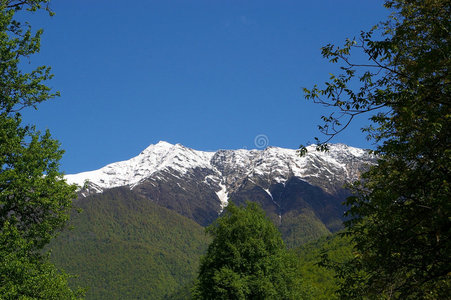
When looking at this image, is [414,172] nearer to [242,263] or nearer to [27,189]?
[27,189]

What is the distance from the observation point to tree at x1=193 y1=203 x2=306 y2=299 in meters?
35.1

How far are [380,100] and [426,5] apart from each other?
11.4 ft

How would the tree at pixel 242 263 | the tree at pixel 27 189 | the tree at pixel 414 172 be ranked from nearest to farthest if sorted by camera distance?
1. the tree at pixel 414 172
2. the tree at pixel 27 189
3. the tree at pixel 242 263

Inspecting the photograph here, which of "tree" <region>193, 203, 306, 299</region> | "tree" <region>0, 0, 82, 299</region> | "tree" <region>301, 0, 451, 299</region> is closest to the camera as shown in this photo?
"tree" <region>301, 0, 451, 299</region>

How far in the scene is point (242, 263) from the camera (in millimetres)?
36625

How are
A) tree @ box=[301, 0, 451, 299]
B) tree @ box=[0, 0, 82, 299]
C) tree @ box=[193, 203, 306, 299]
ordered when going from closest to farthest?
tree @ box=[301, 0, 451, 299], tree @ box=[0, 0, 82, 299], tree @ box=[193, 203, 306, 299]

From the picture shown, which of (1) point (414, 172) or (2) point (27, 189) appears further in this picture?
(2) point (27, 189)

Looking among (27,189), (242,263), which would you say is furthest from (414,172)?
(242,263)

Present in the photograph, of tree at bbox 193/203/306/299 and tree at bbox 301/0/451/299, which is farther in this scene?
tree at bbox 193/203/306/299

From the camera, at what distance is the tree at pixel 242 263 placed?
115ft

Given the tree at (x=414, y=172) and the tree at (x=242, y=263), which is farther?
the tree at (x=242, y=263)

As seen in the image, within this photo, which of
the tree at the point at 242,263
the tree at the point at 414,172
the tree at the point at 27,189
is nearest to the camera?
the tree at the point at 414,172

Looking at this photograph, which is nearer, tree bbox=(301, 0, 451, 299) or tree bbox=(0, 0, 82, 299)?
tree bbox=(301, 0, 451, 299)

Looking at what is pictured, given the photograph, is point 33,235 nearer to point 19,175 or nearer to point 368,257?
point 19,175
